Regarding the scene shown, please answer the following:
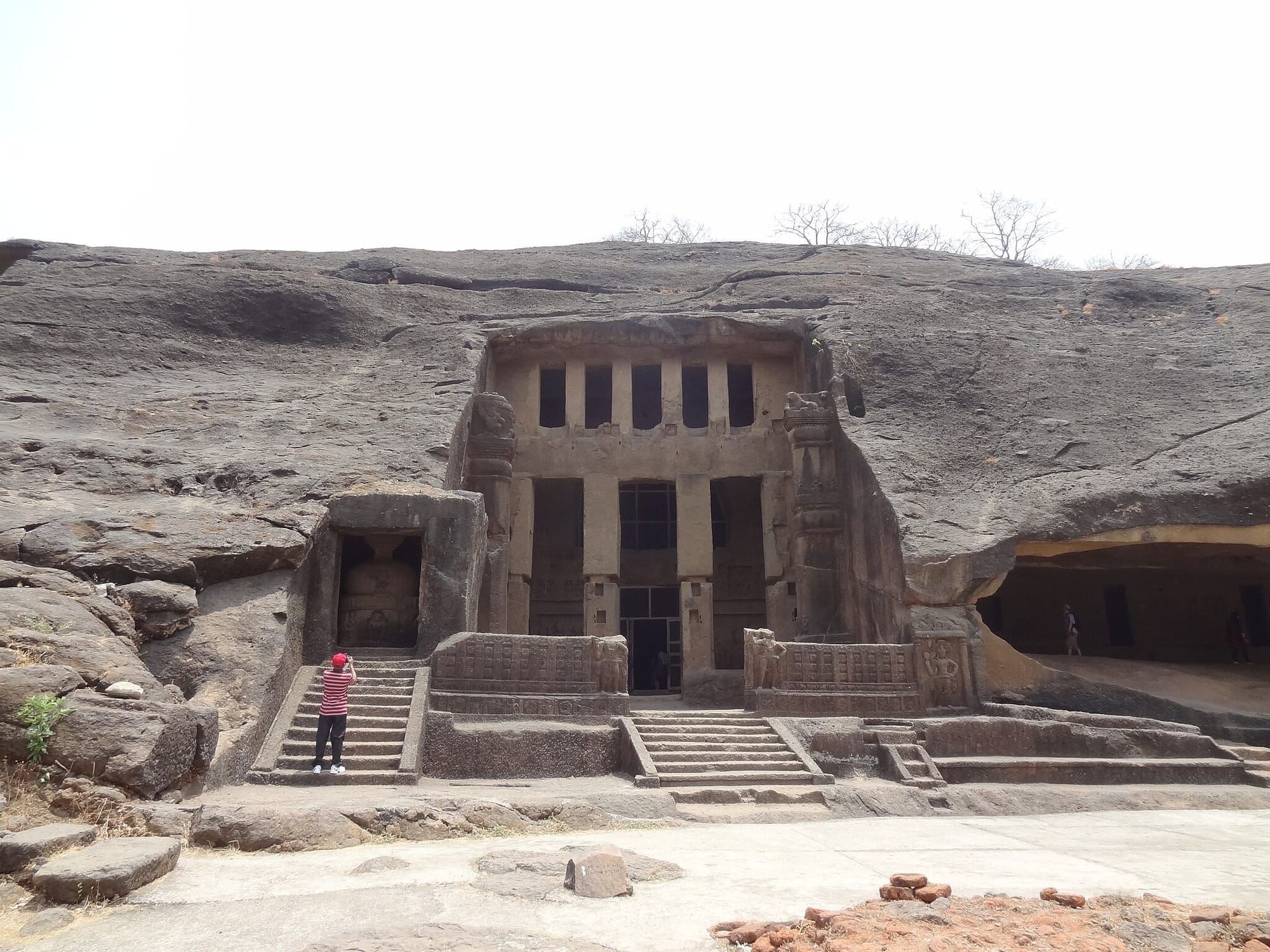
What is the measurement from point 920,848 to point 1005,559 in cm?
684

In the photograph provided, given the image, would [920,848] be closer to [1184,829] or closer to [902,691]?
[1184,829]

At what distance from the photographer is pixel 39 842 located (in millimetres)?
4184

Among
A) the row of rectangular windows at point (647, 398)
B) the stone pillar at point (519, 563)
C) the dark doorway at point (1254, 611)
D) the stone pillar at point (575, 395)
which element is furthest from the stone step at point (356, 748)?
the dark doorway at point (1254, 611)

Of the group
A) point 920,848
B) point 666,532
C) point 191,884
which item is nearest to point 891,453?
point 666,532

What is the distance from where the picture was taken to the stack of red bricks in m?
3.91

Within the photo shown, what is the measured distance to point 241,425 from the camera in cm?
1352

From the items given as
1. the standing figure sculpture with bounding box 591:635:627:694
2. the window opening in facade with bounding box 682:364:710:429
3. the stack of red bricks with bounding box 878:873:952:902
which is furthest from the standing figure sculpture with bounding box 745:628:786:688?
the window opening in facade with bounding box 682:364:710:429

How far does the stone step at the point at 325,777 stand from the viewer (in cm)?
793

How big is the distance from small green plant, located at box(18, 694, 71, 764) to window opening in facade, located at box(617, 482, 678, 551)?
47.2ft

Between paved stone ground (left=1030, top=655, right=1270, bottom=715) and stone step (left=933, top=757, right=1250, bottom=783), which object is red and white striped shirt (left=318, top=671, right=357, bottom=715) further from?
paved stone ground (left=1030, top=655, right=1270, bottom=715)

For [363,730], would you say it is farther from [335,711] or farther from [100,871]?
[100,871]

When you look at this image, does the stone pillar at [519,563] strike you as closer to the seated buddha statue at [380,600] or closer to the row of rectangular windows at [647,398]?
the seated buddha statue at [380,600]

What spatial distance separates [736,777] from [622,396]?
9.68 meters

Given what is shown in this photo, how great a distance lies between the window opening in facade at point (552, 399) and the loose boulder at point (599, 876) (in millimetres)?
15181
